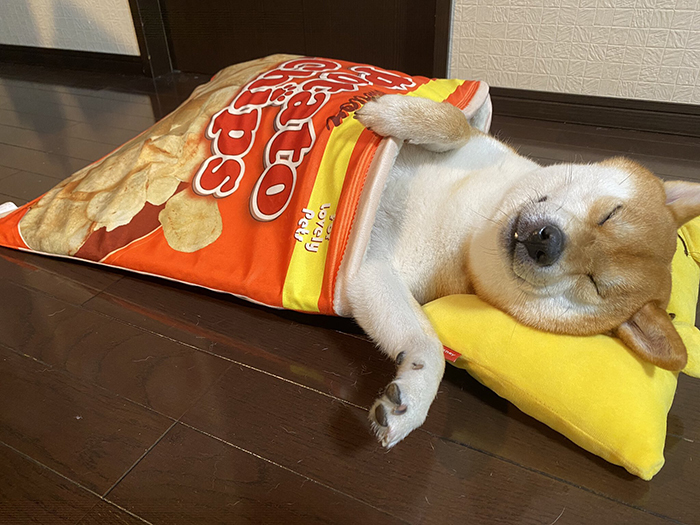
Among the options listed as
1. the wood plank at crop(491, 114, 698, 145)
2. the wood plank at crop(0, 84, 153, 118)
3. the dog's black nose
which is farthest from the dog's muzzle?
the wood plank at crop(0, 84, 153, 118)

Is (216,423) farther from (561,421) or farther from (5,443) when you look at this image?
(561,421)

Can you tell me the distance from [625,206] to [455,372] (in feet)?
1.86

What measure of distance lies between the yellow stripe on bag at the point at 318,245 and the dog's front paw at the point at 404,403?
37 centimetres

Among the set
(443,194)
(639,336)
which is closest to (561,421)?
(639,336)

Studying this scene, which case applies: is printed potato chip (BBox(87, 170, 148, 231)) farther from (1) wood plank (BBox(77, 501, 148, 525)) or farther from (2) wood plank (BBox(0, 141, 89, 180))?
(1) wood plank (BBox(77, 501, 148, 525))

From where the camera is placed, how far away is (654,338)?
3.53 feet

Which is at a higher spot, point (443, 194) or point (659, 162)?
point (443, 194)

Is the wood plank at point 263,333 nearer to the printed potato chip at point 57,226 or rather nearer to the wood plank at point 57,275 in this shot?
the wood plank at point 57,275

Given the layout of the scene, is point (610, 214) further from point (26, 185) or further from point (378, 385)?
point (26, 185)

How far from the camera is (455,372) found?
1317 mm

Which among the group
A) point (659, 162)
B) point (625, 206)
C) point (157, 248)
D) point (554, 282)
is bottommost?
point (659, 162)

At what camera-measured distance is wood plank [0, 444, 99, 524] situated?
1.01 m

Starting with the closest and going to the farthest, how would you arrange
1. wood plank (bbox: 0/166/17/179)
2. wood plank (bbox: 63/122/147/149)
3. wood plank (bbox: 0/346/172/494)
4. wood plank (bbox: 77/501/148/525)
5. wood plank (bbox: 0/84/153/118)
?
1. wood plank (bbox: 77/501/148/525)
2. wood plank (bbox: 0/346/172/494)
3. wood plank (bbox: 0/166/17/179)
4. wood plank (bbox: 63/122/147/149)
5. wood plank (bbox: 0/84/153/118)

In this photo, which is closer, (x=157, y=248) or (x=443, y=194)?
(x=443, y=194)
